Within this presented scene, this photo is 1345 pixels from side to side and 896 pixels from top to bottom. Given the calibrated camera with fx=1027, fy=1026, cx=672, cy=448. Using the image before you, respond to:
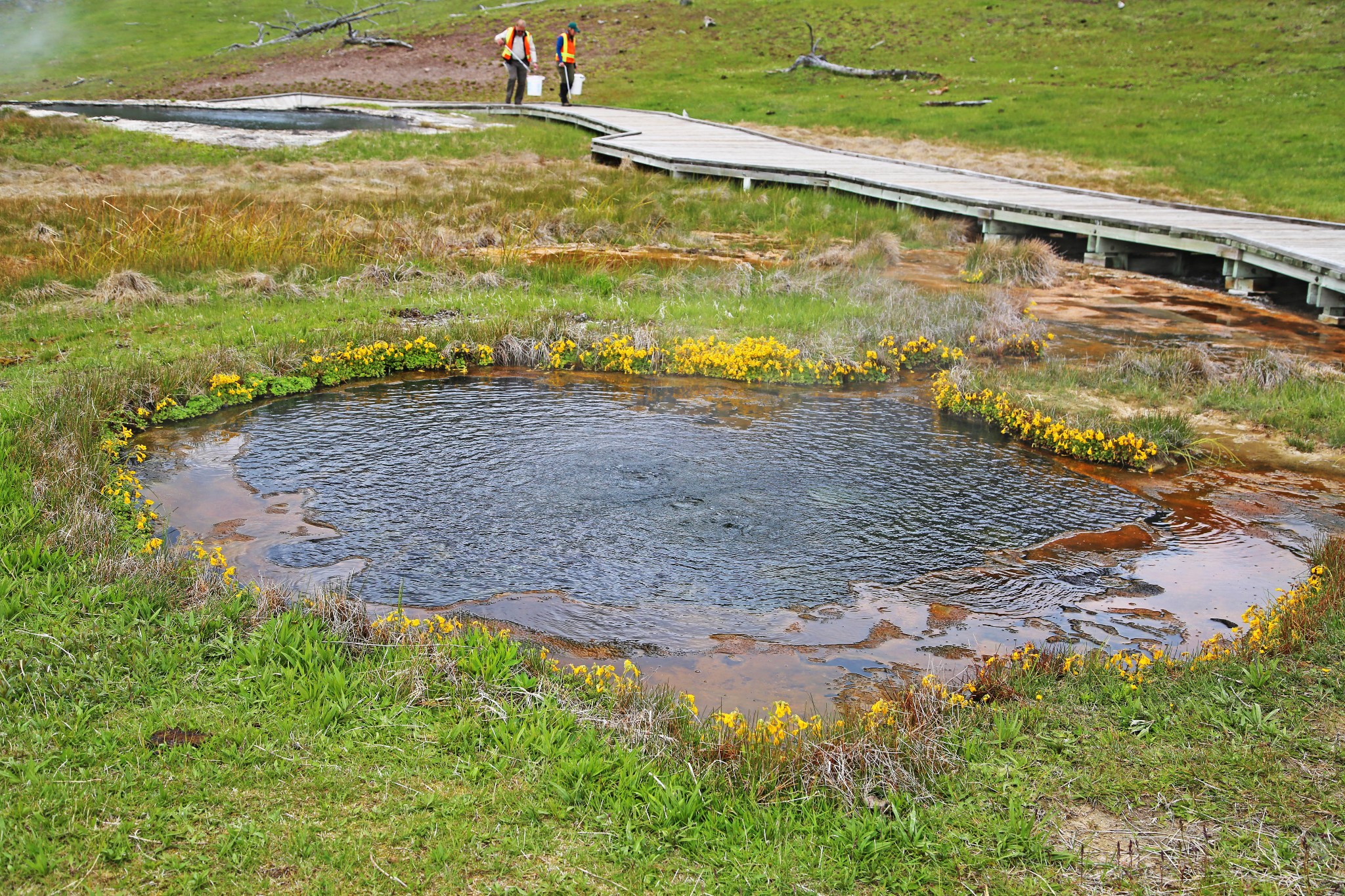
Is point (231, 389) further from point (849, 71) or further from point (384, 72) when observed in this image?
point (384, 72)

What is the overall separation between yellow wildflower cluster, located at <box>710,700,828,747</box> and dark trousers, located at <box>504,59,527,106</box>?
28.0 m

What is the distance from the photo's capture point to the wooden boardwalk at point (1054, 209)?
42.3 ft

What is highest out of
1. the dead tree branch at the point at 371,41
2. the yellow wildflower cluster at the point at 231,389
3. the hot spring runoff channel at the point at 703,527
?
the dead tree branch at the point at 371,41

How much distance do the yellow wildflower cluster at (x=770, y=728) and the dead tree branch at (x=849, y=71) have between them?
118 feet

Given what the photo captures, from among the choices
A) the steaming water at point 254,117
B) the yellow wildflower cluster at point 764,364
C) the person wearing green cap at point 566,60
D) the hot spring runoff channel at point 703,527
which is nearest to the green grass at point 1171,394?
the hot spring runoff channel at point 703,527

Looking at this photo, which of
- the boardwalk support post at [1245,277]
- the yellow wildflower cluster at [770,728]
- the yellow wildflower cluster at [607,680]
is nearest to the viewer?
the yellow wildflower cluster at [770,728]

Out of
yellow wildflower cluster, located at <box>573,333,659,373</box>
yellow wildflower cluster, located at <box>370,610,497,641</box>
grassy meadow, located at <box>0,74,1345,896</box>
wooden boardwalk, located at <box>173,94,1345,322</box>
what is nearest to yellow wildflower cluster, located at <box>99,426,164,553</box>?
grassy meadow, located at <box>0,74,1345,896</box>

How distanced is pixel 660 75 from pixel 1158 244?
2903cm

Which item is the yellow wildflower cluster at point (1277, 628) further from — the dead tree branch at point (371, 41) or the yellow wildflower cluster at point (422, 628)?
the dead tree branch at point (371, 41)

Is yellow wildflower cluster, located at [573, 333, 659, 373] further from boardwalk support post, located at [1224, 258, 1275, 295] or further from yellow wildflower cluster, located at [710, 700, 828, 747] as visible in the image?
boardwalk support post, located at [1224, 258, 1275, 295]

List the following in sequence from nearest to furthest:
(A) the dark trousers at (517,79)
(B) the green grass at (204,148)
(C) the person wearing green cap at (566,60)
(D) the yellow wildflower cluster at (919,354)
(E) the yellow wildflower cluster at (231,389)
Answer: (E) the yellow wildflower cluster at (231,389) → (D) the yellow wildflower cluster at (919,354) → (B) the green grass at (204,148) → (C) the person wearing green cap at (566,60) → (A) the dark trousers at (517,79)

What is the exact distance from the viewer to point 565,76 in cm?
3089

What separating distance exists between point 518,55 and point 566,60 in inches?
54.7

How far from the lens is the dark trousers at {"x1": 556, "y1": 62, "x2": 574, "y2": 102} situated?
3067 cm
